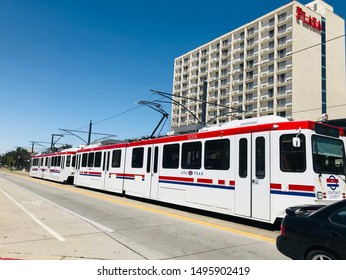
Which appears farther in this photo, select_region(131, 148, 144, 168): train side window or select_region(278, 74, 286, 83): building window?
select_region(278, 74, 286, 83): building window

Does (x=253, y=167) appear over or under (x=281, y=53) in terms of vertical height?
under

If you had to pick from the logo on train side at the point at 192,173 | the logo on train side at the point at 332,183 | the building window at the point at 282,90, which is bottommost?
the logo on train side at the point at 332,183

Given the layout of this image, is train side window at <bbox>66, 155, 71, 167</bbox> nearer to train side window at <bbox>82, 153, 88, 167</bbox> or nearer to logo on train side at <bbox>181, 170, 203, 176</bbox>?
train side window at <bbox>82, 153, 88, 167</bbox>

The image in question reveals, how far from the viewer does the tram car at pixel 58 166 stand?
94.4 feet

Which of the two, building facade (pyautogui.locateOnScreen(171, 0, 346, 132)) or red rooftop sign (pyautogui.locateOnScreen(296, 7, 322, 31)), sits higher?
red rooftop sign (pyautogui.locateOnScreen(296, 7, 322, 31))

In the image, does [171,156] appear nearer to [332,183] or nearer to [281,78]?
[332,183]

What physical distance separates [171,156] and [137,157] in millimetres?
3104

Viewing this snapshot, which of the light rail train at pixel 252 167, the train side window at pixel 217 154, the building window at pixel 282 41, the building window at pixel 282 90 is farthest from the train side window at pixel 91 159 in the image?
the building window at pixel 282 41

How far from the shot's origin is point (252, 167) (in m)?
9.36

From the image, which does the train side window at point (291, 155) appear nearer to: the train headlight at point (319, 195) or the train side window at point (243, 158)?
the train headlight at point (319, 195)

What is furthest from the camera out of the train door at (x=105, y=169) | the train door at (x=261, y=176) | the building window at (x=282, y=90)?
the building window at (x=282, y=90)

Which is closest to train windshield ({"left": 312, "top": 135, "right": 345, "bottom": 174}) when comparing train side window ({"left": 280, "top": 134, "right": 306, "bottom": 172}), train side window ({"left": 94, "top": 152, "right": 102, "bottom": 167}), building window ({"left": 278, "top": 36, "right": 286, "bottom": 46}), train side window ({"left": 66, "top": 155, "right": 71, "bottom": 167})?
train side window ({"left": 280, "top": 134, "right": 306, "bottom": 172})

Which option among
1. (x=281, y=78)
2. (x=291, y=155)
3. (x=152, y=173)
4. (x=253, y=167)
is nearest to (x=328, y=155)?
(x=291, y=155)

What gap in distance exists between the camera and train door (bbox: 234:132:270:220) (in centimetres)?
890
